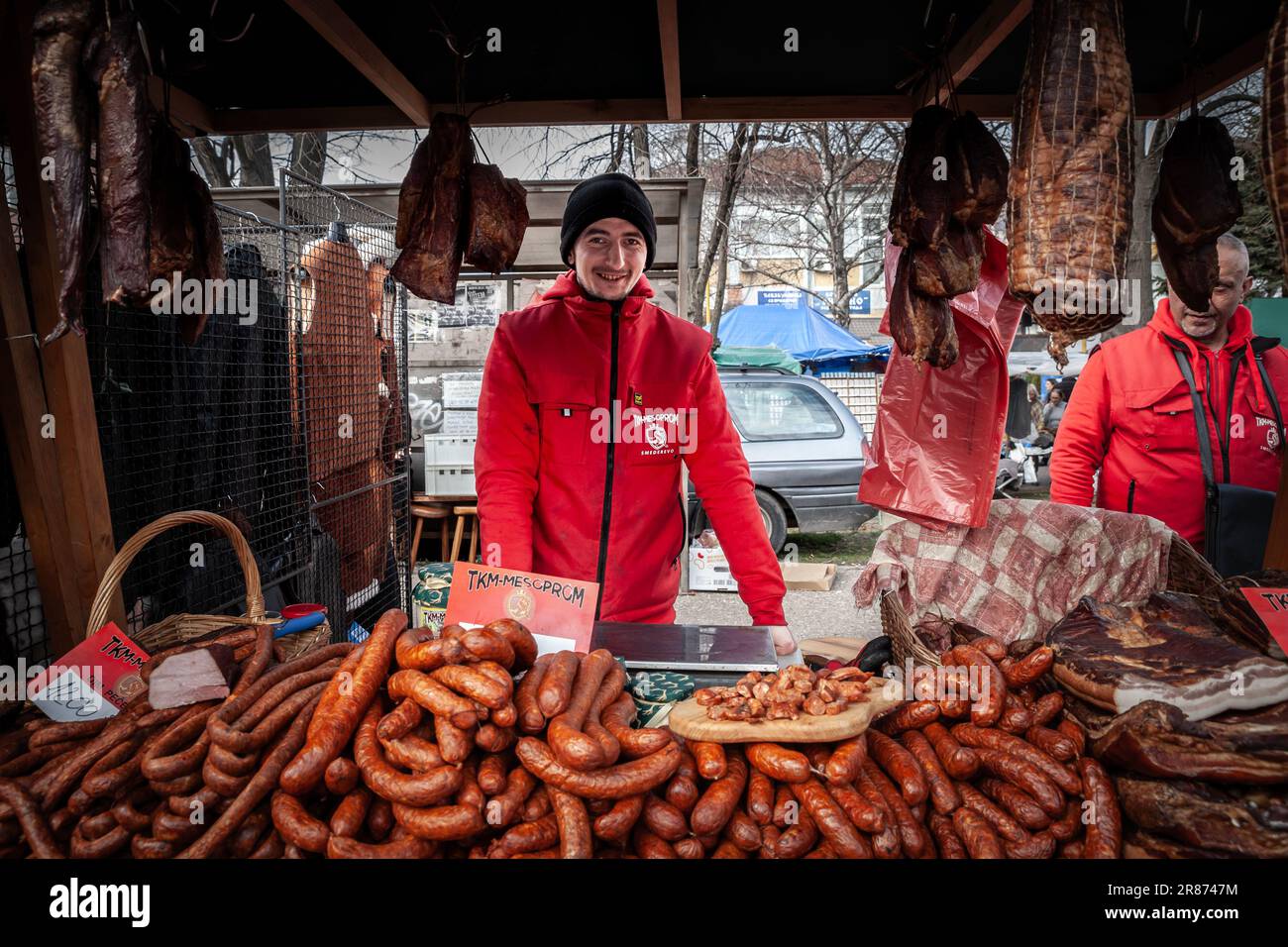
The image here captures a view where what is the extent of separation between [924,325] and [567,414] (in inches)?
59.0

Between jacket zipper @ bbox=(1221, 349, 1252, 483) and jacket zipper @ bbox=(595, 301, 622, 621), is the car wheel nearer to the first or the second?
jacket zipper @ bbox=(1221, 349, 1252, 483)

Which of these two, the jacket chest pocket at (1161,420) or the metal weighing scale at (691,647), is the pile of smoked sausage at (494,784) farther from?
the jacket chest pocket at (1161,420)

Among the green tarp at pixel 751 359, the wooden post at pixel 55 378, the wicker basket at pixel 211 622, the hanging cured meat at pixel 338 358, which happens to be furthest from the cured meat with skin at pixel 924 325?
the green tarp at pixel 751 359

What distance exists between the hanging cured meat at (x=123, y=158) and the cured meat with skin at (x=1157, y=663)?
8.51 ft

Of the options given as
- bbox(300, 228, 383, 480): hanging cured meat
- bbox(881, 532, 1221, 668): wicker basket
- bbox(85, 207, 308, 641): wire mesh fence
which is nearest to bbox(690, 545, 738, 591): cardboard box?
bbox(300, 228, 383, 480): hanging cured meat

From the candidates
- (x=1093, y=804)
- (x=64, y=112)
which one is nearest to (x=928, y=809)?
(x=1093, y=804)

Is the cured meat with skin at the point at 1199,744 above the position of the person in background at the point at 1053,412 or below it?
below

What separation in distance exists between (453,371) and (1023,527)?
685cm

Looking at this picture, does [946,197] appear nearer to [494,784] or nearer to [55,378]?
[494,784]

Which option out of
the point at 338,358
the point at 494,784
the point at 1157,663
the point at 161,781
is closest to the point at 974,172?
the point at 1157,663

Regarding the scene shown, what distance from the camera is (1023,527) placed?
11.2 feet

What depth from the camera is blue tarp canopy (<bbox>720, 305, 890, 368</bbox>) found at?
56.7ft

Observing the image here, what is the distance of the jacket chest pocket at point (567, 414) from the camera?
320 cm

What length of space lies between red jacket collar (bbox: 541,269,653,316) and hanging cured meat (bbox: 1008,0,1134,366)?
1.72 meters
